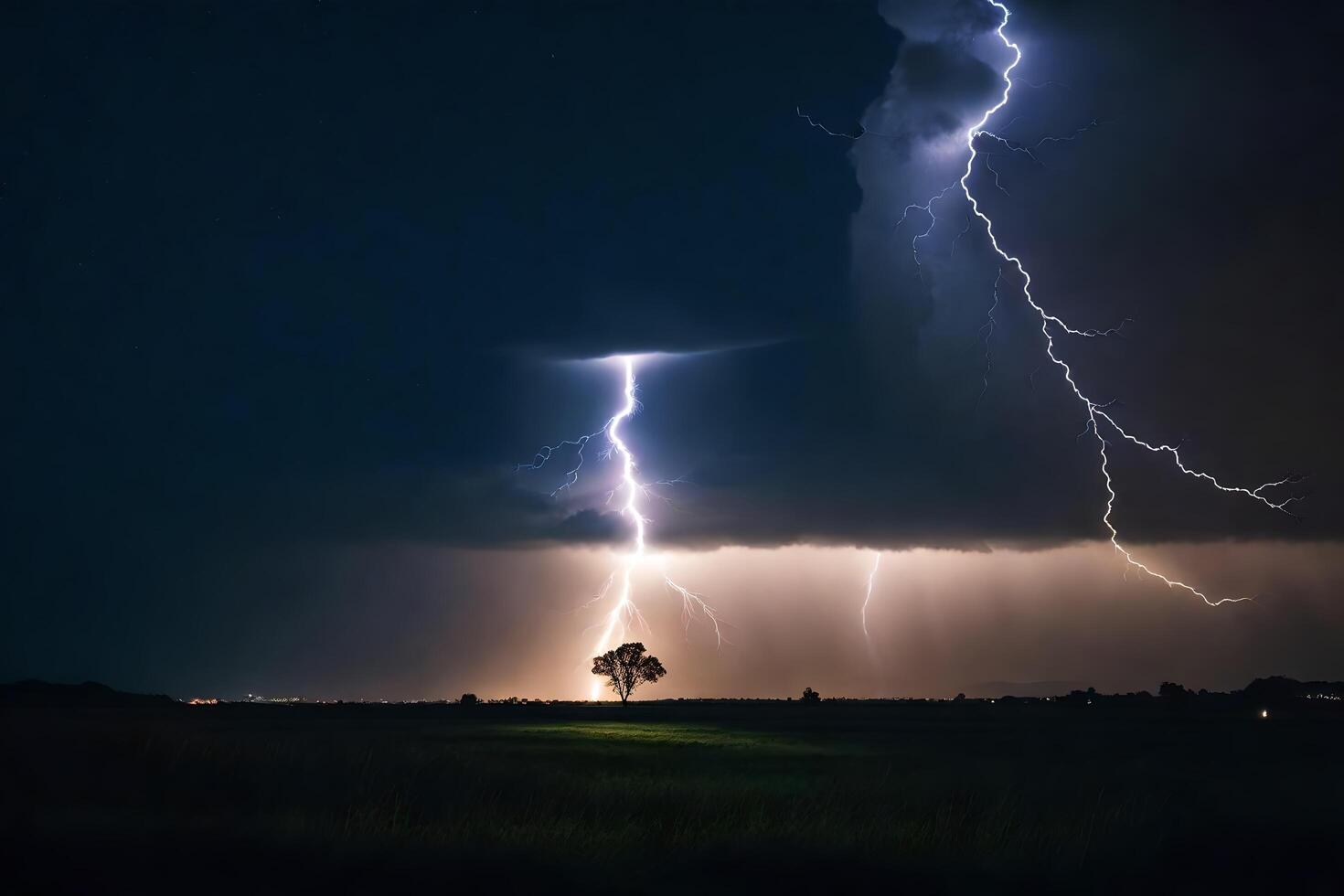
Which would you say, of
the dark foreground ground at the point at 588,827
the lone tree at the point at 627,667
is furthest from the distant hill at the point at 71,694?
the dark foreground ground at the point at 588,827

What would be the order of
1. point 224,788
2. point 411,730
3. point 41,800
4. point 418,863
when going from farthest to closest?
1. point 411,730
2. point 224,788
3. point 41,800
4. point 418,863

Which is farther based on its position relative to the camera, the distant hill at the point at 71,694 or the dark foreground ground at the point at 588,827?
the distant hill at the point at 71,694

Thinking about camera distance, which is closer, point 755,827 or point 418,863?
point 418,863

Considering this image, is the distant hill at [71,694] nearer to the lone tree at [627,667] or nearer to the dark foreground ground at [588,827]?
the lone tree at [627,667]

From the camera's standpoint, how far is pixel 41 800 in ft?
49.2

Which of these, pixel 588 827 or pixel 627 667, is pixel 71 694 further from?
pixel 588 827

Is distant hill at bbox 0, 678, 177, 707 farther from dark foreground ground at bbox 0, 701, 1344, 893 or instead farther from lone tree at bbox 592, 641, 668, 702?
dark foreground ground at bbox 0, 701, 1344, 893

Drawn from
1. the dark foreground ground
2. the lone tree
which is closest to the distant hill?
the lone tree

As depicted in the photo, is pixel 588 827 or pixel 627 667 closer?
pixel 588 827

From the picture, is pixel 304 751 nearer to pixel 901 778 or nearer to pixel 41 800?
pixel 41 800

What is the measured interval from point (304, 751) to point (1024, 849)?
13220mm

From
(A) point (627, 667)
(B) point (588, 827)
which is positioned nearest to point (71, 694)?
(A) point (627, 667)

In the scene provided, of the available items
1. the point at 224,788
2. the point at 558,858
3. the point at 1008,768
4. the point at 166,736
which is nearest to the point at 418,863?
the point at 558,858

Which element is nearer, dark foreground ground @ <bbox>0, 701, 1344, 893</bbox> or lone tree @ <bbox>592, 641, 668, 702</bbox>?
dark foreground ground @ <bbox>0, 701, 1344, 893</bbox>
